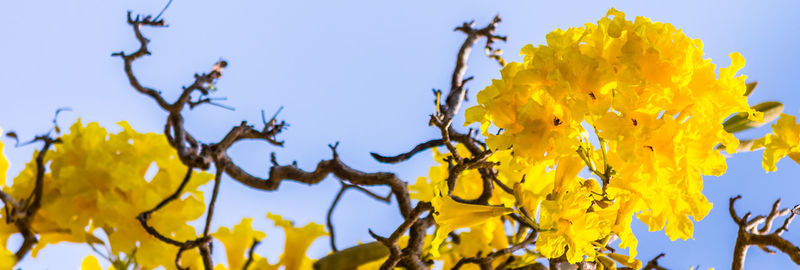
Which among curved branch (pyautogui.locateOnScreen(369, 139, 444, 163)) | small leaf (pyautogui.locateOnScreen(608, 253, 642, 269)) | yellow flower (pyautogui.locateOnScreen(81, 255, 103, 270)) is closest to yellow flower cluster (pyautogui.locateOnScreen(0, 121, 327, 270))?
yellow flower (pyautogui.locateOnScreen(81, 255, 103, 270))

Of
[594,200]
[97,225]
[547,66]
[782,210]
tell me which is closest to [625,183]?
[594,200]

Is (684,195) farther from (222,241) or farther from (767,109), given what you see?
(222,241)

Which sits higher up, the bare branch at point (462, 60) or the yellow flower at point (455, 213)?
the bare branch at point (462, 60)

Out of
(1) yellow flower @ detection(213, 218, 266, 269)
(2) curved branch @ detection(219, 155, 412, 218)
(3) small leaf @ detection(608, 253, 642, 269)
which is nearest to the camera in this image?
(3) small leaf @ detection(608, 253, 642, 269)

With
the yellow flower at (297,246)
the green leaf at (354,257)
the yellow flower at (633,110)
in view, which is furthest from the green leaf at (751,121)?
the yellow flower at (297,246)

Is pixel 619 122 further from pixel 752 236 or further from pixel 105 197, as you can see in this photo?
pixel 105 197

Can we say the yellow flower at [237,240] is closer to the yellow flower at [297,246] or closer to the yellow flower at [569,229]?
the yellow flower at [297,246]

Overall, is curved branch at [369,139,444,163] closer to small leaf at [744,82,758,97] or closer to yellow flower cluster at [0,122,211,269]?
yellow flower cluster at [0,122,211,269]
